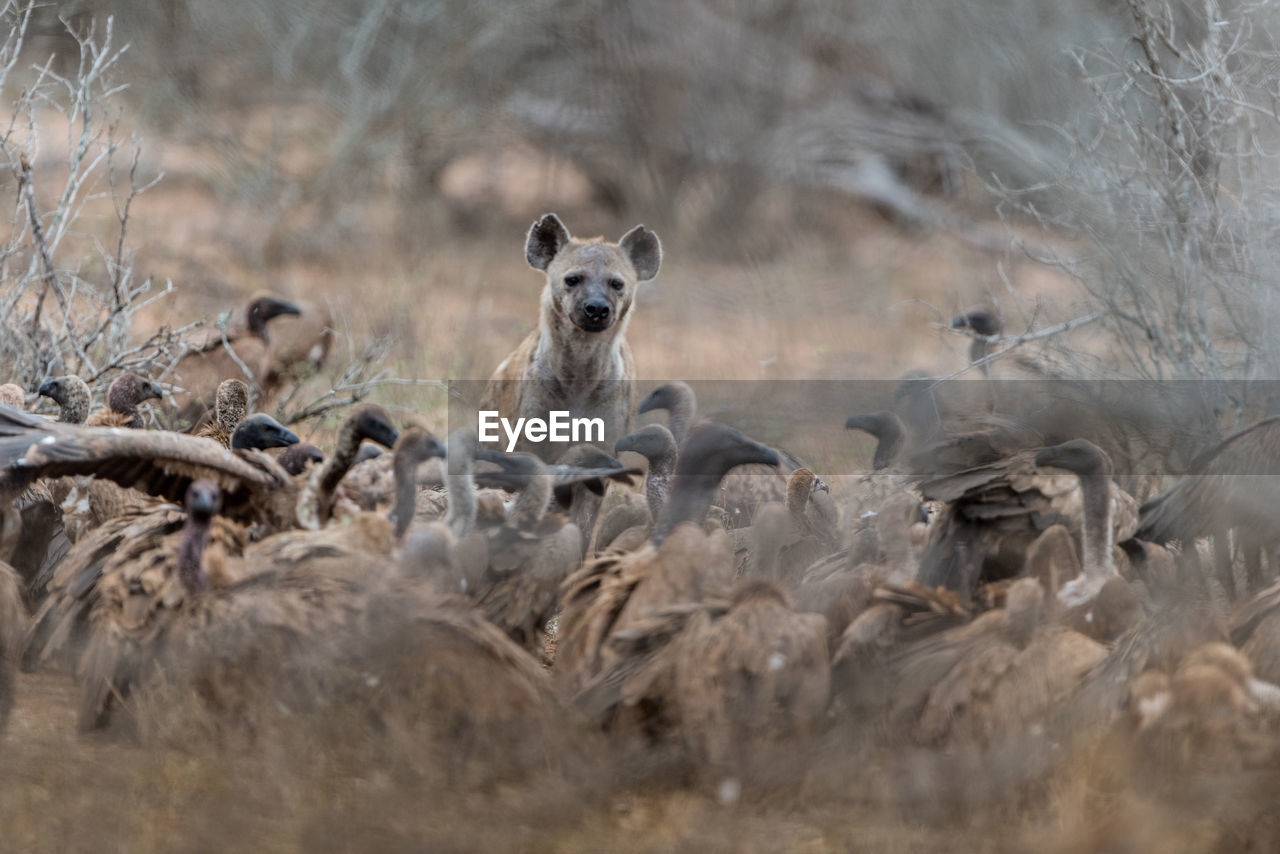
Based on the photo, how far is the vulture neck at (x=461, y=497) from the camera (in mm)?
3389

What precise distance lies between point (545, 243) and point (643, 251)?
17.3 inches

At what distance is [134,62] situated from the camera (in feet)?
38.2

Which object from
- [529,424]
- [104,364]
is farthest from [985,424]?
[104,364]

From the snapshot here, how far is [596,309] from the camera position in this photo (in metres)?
5.64

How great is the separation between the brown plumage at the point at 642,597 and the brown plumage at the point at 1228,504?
1178mm

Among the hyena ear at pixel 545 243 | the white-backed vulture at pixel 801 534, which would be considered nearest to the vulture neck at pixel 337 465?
the white-backed vulture at pixel 801 534

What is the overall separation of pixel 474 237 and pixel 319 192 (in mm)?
1578

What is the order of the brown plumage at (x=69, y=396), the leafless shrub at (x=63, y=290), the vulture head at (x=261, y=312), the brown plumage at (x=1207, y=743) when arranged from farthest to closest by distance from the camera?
the vulture head at (x=261, y=312), the leafless shrub at (x=63, y=290), the brown plumage at (x=69, y=396), the brown plumage at (x=1207, y=743)

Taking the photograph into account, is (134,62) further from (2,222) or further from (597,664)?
(597,664)

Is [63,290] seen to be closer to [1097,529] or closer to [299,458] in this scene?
[299,458]

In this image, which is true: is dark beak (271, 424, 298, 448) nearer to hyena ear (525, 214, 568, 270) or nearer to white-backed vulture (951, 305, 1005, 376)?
hyena ear (525, 214, 568, 270)

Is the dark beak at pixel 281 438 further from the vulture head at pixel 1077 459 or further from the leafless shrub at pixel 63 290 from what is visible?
the vulture head at pixel 1077 459

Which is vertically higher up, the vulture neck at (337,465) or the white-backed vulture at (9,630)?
the vulture neck at (337,465)

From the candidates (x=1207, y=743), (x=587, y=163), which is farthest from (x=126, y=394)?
(x=587, y=163)
